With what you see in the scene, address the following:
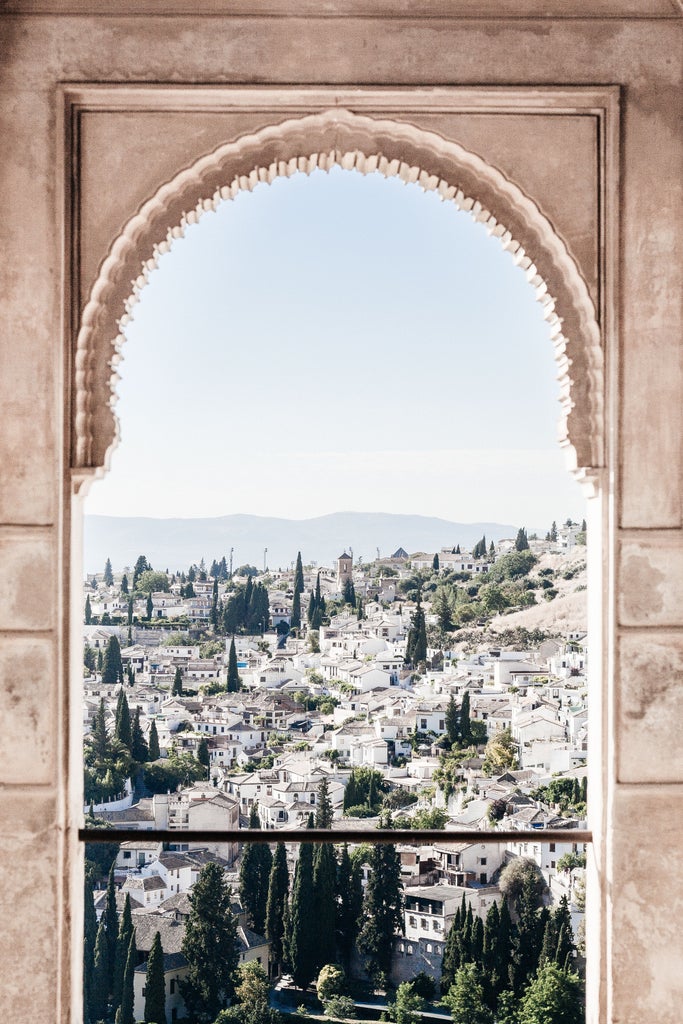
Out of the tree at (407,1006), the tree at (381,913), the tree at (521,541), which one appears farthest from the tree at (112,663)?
the tree at (521,541)

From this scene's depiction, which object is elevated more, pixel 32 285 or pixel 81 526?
pixel 32 285

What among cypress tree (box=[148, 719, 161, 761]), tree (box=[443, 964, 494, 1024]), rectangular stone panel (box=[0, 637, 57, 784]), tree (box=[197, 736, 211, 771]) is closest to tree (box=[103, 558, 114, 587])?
cypress tree (box=[148, 719, 161, 761])

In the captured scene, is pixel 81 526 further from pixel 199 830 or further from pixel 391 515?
pixel 391 515

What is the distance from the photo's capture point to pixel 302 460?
1086cm

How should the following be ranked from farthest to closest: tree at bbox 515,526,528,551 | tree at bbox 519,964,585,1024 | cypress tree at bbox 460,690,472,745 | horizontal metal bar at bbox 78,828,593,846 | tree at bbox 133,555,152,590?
1. tree at bbox 515,526,528,551
2. cypress tree at bbox 460,690,472,745
3. tree at bbox 133,555,152,590
4. tree at bbox 519,964,585,1024
5. horizontal metal bar at bbox 78,828,593,846

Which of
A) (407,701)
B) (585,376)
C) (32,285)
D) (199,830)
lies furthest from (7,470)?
(407,701)

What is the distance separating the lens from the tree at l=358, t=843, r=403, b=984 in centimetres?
366

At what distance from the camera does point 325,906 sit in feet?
12.1

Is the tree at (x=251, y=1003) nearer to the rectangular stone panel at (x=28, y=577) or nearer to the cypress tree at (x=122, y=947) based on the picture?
the cypress tree at (x=122, y=947)

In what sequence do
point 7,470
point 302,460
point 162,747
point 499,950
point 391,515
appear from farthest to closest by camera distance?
point 302,460 → point 391,515 → point 162,747 → point 499,950 → point 7,470

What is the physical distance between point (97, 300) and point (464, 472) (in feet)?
23.3

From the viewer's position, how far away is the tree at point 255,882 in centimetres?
376

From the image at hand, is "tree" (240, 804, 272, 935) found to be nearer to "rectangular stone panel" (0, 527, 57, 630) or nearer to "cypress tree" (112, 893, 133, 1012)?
"cypress tree" (112, 893, 133, 1012)

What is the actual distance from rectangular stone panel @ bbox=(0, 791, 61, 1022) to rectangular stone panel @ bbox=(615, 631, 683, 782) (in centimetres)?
164
